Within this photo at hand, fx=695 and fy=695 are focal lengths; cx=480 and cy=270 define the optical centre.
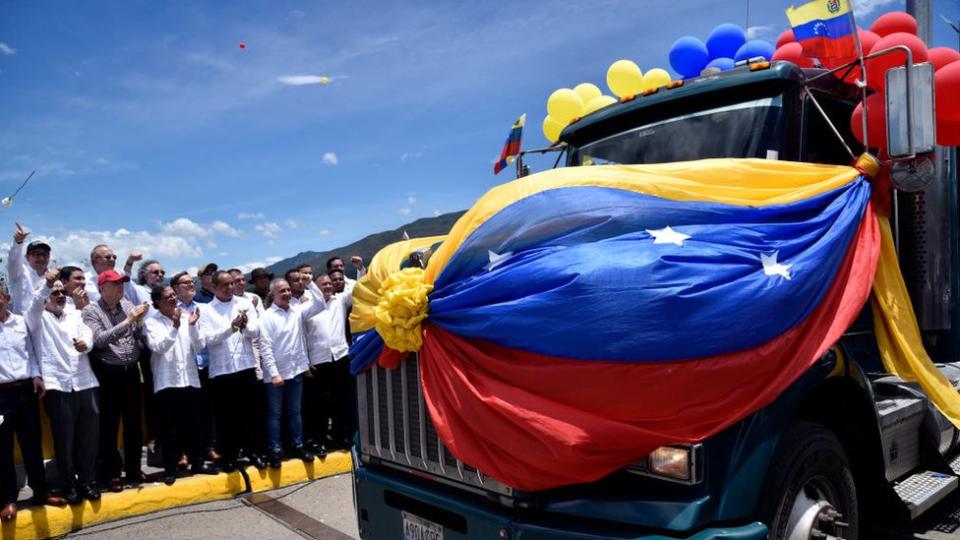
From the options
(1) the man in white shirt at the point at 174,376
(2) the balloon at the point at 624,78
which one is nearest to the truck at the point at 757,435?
(2) the balloon at the point at 624,78

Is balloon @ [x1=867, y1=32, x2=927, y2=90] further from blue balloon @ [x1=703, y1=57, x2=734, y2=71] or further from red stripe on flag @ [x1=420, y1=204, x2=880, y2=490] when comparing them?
red stripe on flag @ [x1=420, y1=204, x2=880, y2=490]

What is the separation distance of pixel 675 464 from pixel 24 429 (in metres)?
5.03

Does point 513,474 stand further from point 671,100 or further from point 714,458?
point 671,100

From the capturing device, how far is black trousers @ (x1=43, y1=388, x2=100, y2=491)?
542cm

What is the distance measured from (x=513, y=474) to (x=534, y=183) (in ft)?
4.02

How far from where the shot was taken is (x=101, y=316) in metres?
5.98

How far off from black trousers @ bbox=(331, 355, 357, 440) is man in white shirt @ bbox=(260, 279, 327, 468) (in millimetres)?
418

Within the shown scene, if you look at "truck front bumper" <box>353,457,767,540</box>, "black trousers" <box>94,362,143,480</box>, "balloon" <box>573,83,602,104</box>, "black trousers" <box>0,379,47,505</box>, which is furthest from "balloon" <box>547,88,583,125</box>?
"black trousers" <box>0,379,47,505</box>

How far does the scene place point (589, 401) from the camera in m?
2.52

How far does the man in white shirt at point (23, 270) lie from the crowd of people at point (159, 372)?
1 cm

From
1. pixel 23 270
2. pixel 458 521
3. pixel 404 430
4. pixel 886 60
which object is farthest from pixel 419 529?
pixel 23 270

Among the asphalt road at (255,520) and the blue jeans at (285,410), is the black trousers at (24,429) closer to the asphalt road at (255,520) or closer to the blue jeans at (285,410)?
the asphalt road at (255,520)

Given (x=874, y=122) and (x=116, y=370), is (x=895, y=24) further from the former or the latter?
(x=116, y=370)

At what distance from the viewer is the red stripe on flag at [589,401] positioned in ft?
Result: 8.12
